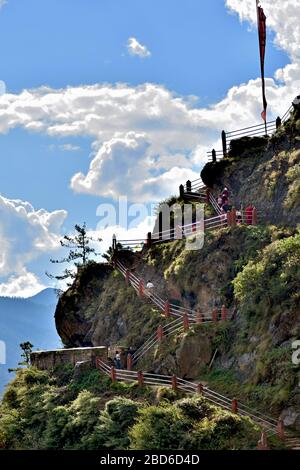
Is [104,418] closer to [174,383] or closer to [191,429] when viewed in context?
[174,383]

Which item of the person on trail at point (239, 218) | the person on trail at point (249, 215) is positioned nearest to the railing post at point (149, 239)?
the person on trail at point (239, 218)

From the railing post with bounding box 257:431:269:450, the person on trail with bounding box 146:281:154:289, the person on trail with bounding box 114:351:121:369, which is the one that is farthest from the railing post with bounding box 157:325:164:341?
the railing post with bounding box 257:431:269:450

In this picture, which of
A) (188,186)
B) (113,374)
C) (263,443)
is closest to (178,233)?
(188,186)

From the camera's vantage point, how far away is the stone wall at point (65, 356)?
4288 centimetres

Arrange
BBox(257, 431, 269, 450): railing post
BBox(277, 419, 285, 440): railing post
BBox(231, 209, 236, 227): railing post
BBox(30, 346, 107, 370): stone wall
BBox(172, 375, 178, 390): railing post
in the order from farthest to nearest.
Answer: BBox(231, 209, 236, 227): railing post, BBox(30, 346, 107, 370): stone wall, BBox(172, 375, 178, 390): railing post, BBox(277, 419, 285, 440): railing post, BBox(257, 431, 269, 450): railing post

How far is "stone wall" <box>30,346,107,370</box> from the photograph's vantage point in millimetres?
42875

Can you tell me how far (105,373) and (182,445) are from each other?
11.5 m

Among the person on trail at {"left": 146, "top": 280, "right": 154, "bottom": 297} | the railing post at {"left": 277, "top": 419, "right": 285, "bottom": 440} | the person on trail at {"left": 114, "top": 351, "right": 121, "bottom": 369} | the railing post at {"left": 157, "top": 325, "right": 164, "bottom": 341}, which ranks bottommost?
the railing post at {"left": 277, "top": 419, "right": 285, "bottom": 440}

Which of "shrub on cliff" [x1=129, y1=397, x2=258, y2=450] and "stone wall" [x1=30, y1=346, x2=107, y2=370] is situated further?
Result: "stone wall" [x1=30, y1=346, x2=107, y2=370]

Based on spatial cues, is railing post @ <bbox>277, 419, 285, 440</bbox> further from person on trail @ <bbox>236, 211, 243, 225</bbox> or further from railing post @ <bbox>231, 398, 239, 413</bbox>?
person on trail @ <bbox>236, 211, 243, 225</bbox>

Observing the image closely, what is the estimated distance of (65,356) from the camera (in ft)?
149

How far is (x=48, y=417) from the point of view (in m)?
39.9
